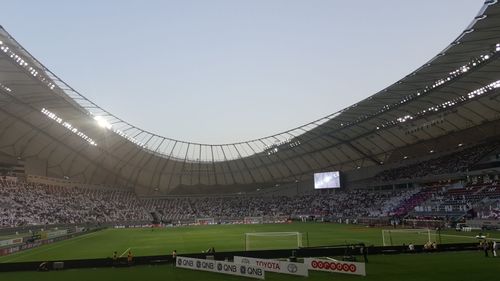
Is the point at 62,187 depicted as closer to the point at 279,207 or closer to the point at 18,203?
the point at 18,203

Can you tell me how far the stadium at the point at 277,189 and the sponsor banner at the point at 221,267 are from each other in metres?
0.12

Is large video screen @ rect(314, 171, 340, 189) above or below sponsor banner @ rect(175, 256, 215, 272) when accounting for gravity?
above

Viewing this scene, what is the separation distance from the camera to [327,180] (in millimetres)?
90375

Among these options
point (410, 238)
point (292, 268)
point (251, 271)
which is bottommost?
point (251, 271)

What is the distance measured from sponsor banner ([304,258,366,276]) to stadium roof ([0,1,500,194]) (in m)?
22.5

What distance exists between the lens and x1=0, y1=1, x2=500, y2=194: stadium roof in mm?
44625

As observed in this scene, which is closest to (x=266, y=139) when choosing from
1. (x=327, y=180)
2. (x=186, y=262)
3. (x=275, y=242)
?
(x=327, y=180)

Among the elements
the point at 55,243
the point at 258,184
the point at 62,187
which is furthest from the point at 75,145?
the point at 258,184

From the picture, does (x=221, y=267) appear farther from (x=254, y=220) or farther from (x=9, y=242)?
(x=254, y=220)

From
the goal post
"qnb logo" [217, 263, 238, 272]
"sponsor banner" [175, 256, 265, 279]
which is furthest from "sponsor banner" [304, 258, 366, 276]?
the goal post

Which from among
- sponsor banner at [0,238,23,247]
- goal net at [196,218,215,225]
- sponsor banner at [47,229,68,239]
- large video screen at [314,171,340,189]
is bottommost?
sponsor banner at [0,238,23,247]

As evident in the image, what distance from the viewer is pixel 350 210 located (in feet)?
279

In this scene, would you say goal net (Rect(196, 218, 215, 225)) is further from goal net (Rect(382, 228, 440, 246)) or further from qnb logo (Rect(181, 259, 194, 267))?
qnb logo (Rect(181, 259, 194, 267))

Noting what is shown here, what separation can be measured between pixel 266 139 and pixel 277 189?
27.4 m
